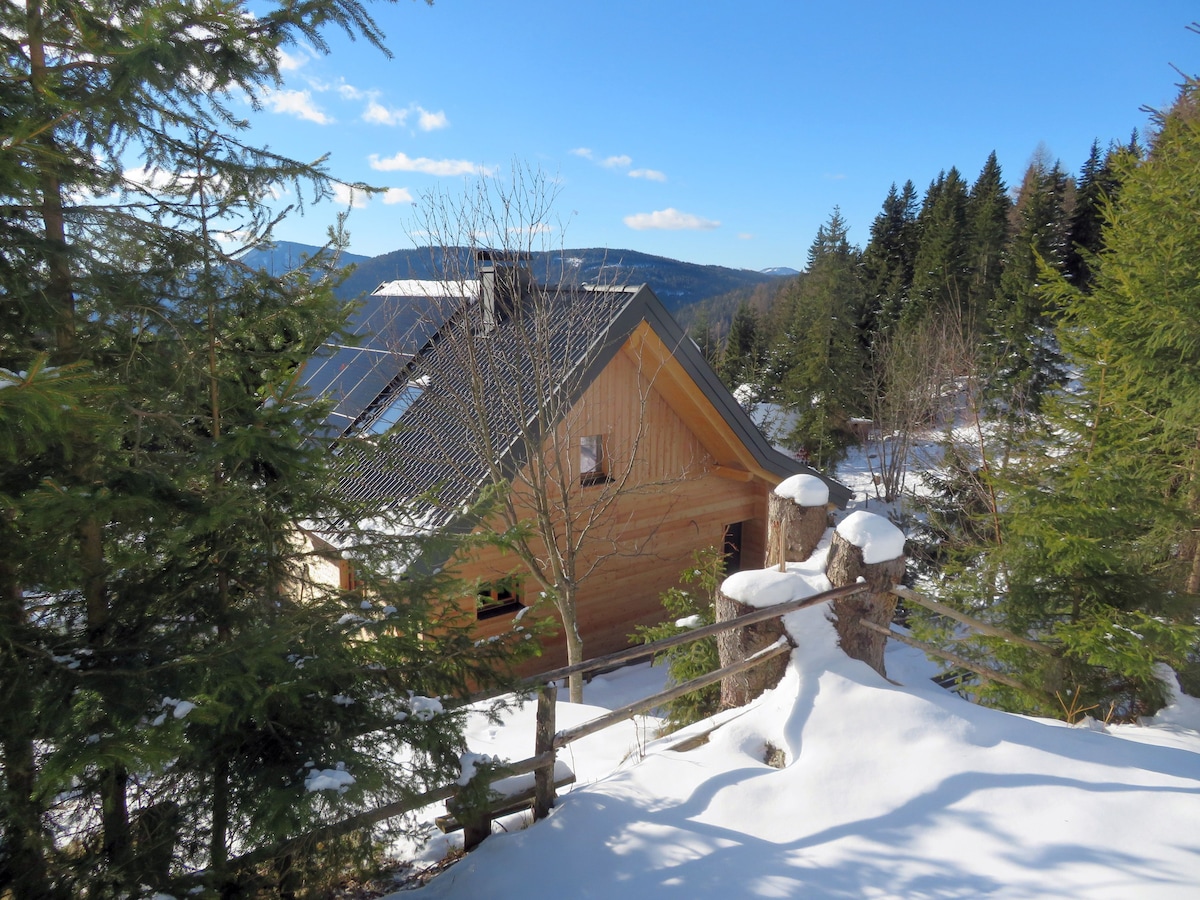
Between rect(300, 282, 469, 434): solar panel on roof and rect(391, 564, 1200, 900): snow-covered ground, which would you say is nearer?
rect(391, 564, 1200, 900): snow-covered ground

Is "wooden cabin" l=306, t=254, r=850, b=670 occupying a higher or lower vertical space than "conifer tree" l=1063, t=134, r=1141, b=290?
lower

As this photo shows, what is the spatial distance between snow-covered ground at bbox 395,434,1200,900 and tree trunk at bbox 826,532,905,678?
277mm

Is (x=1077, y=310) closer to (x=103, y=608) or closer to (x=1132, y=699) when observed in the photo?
(x=1132, y=699)

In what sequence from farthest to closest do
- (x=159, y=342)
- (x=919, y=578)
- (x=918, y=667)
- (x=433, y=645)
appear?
(x=919, y=578), (x=918, y=667), (x=433, y=645), (x=159, y=342)

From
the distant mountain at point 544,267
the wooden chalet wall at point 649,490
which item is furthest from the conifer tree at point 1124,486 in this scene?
the distant mountain at point 544,267

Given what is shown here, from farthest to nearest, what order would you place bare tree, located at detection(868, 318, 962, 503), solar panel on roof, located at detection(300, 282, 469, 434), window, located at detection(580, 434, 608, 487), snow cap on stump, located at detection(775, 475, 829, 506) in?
1. bare tree, located at detection(868, 318, 962, 503)
2. window, located at detection(580, 434, 608, 487)
3. solar panel on roof, located at detection(300, 282, 469, 434)
4. snow cap on stump, located at detection(775, 475, 829, 506)

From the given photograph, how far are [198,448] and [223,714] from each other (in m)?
1.20

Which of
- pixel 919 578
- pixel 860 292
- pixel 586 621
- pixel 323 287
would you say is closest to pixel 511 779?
pixel 323 287

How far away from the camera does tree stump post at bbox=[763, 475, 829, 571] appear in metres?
5.55

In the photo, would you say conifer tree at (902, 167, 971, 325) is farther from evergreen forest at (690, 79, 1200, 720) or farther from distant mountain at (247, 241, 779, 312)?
evergreen forest at (690, 79, 1200, 720)

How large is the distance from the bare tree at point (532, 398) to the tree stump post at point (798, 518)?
2.21 metres

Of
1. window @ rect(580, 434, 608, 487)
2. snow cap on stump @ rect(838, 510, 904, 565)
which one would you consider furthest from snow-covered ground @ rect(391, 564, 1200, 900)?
window @ rect(580, 434, 608, 487)

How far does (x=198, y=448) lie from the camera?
10.3 feet

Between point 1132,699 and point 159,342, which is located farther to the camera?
point 1132,699
